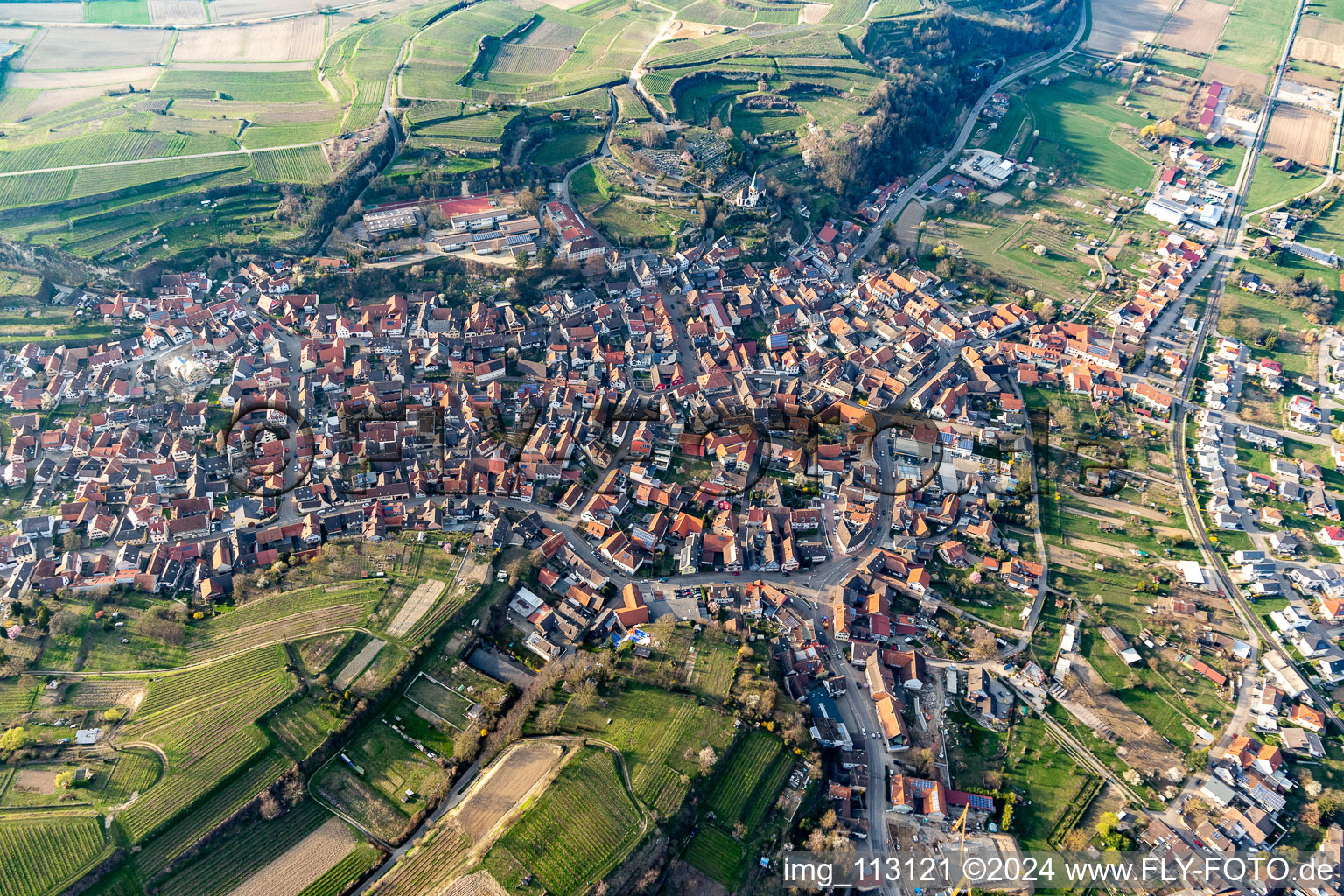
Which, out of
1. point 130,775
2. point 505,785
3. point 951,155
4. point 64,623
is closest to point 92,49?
point 64,623

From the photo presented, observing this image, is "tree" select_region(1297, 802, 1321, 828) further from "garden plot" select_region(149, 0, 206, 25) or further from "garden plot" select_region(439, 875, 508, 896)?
"garden plot" select_region(149, 0, 206, 25)

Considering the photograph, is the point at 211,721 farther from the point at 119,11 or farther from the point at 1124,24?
the point at 1124,24

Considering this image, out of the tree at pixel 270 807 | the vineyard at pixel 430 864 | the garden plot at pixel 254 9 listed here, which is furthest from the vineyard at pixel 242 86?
the vineyard at pixel 430 864

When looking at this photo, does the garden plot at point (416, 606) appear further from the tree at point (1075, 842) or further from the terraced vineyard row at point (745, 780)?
the tree at point (1075, 842)

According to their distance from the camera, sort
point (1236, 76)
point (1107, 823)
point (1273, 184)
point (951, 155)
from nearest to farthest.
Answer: point (1107, 823) < point (1273, 184) < point (951, 155) < point (1236, 76)

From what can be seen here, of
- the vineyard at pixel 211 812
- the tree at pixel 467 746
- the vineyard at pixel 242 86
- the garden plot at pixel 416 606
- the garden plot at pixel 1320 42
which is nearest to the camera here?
the vineyard at pixel 211 812

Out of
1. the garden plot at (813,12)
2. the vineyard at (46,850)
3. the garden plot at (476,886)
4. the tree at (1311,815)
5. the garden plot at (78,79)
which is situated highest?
the garden plot at (813,12)

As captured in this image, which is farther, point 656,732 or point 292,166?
point 292,166
